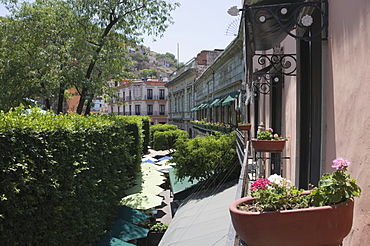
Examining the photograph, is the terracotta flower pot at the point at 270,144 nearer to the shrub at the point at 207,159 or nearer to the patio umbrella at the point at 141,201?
the shrub at the point at 207,159

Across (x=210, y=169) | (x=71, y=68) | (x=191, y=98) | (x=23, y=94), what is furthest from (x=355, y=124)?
(x=191, y=98)

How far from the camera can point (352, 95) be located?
275 cm

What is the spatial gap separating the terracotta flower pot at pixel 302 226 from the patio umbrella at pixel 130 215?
11029 millimetres

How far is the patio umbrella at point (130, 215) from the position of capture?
488 inches

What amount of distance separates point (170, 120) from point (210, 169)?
4104 centimetres

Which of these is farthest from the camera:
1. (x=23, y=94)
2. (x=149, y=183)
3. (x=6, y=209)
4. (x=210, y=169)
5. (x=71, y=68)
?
(x=149, y=183)

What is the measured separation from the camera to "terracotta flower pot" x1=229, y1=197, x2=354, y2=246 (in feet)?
6.57

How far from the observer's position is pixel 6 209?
6.09 meters

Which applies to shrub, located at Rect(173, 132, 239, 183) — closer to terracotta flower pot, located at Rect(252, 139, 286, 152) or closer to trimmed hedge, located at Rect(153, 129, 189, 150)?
terracotta flower pot, located at Rect(252, 139, 286, 152)

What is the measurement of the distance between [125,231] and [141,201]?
3.41 meters

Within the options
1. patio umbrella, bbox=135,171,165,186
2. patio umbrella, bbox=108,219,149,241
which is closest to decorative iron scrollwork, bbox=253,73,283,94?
patio umbrella, bbox=108,219,149,241

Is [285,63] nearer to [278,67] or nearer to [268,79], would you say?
[278,67]

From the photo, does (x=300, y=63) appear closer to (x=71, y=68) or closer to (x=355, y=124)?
(x=355, y=124)

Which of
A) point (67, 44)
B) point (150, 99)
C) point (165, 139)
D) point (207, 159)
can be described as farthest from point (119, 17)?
point (150, 99)
